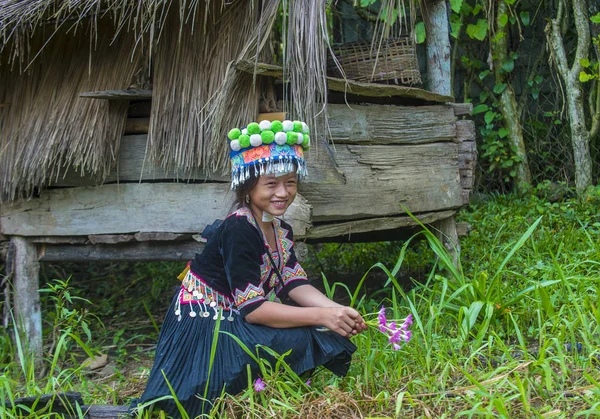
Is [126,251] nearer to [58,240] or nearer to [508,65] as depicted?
[58,240]

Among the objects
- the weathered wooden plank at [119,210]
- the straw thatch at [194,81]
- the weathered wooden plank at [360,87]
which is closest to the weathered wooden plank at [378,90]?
A: the weathered wooden plank at [360,87]

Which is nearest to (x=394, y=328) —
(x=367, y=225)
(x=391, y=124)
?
(x=367, y=225)

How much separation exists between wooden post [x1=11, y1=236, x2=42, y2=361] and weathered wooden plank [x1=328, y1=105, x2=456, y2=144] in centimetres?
213

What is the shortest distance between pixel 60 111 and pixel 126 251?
2.97 feet

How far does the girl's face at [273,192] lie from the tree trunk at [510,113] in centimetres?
396

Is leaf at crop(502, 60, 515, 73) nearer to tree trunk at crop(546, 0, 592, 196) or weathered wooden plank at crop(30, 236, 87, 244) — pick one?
tree trunk at crop(546, 0, 592, 196)

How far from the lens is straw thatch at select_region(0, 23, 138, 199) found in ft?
13.4

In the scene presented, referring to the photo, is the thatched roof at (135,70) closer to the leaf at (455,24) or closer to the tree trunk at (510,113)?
the leaf at (455,24)

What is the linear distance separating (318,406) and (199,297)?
704 millimetres

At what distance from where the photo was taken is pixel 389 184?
4266 mm

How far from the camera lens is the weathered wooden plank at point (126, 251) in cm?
429

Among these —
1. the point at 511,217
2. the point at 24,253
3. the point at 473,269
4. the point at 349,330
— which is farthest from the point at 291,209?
the point at 511,217

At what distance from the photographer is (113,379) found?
13.8ft

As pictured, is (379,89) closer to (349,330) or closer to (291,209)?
(291,209)
